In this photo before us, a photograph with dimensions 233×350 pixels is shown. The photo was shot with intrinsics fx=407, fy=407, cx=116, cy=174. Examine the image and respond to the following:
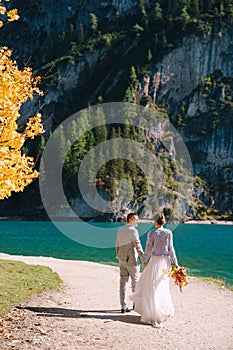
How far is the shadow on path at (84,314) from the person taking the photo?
10555 mm

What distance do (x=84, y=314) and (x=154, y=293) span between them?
7.37 ft

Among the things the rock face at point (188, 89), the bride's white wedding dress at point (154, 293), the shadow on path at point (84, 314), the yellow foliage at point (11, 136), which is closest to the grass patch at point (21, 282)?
the shadow on path at point (84, 314)

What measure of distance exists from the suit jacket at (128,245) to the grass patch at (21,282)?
3.41 metres

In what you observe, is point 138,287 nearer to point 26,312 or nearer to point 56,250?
point 26,312

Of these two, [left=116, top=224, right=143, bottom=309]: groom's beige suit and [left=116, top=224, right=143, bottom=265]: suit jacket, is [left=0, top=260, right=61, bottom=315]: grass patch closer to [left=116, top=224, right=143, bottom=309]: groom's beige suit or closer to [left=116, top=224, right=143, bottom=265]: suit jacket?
[left=116, top=224, right=143, bottom=309]: groom's beige suit

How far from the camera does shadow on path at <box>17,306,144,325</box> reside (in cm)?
1055

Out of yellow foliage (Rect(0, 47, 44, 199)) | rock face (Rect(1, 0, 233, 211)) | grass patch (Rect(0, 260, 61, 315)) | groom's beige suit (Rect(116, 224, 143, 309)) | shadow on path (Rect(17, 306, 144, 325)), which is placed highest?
rock face (Rect(1, 0, 233, 211))

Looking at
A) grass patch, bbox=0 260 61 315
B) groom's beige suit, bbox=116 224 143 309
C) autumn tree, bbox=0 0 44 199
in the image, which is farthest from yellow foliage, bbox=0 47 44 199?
grass patch, bbox=0 260 61 315

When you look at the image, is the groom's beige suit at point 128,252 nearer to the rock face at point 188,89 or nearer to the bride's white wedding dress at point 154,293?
the bride's white wedding dress at point 154,293

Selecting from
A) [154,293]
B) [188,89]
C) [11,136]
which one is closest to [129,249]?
[154,293]

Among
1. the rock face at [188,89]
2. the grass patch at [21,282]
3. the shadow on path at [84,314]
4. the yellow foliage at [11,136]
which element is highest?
the rock face at [188,89]

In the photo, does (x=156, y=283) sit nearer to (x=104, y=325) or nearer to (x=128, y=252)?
(x=128, y=252)

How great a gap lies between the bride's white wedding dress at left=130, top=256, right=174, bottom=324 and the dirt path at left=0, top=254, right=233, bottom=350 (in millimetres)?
284

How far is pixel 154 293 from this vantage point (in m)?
10.0
